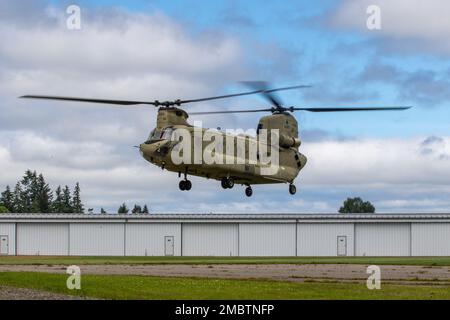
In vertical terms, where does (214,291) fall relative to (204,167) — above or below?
below

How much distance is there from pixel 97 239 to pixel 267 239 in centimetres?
1972

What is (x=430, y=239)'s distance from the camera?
106m

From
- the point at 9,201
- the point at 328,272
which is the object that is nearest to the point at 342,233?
Answer: the point at 328,272

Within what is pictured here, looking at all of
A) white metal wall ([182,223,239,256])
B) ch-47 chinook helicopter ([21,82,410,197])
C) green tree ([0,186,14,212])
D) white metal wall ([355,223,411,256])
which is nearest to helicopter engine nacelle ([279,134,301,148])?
ch-47 chinook helicopter ([21,82,410,197])

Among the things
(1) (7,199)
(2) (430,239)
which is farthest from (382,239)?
(1) (7,199)

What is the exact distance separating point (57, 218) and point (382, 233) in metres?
37.9

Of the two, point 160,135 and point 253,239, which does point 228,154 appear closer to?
point 160,135

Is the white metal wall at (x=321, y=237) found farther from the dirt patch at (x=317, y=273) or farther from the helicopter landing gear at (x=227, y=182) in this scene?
the helicopter landing gear at (x=227, y=182)

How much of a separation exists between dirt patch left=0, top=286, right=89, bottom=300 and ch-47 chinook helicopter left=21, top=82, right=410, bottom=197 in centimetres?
942

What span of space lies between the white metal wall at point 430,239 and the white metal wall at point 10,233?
152 ft

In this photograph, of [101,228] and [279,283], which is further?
[101,228]

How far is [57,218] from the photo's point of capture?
110m

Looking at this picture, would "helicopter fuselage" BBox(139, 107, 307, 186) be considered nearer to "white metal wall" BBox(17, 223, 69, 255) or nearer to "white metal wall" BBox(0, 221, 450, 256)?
"white metal wall" BBox(0, 221, 450, 256)
